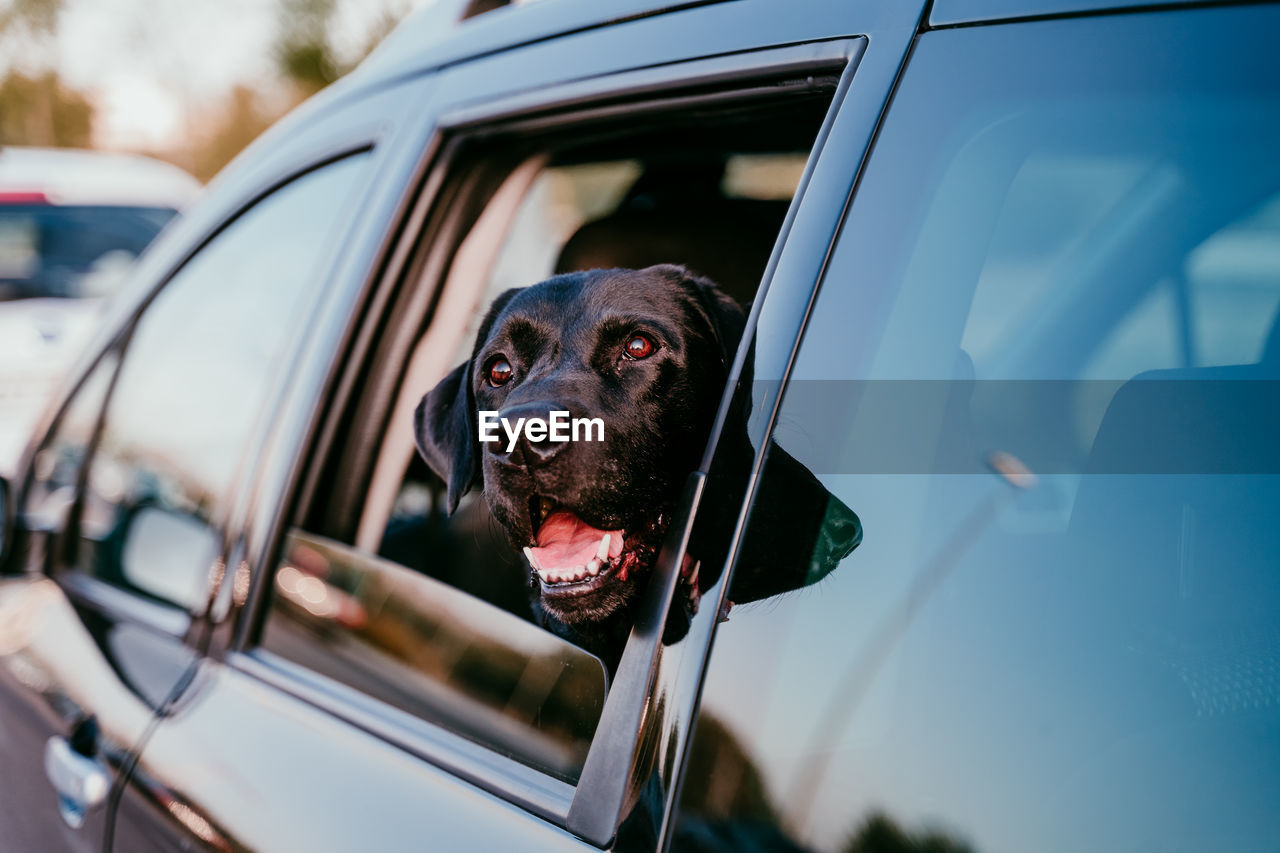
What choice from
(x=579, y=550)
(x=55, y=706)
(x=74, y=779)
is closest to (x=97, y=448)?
(x=55, y=706)

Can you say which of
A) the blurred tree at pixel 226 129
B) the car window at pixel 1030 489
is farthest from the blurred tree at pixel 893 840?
the blurred tree at pixel 226 129

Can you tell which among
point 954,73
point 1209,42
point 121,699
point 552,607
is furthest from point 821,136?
point 121,699

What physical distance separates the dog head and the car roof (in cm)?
696

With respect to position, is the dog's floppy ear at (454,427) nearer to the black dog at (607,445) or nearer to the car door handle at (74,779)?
the black dog at (607,445)

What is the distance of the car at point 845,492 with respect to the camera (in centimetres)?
91

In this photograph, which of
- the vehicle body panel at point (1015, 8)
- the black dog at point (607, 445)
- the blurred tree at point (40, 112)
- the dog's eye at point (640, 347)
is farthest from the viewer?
the blurred tree at point (40, 112)

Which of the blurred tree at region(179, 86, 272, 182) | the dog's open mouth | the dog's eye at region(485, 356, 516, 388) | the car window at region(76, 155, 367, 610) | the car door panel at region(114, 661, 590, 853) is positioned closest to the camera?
the car door panel at region(114, 661, 590, 853)

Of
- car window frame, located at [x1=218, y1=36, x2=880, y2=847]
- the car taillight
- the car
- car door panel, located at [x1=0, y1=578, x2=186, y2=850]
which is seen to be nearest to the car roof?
the car taillight

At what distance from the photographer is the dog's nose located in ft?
4.29

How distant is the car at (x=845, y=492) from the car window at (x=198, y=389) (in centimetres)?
13

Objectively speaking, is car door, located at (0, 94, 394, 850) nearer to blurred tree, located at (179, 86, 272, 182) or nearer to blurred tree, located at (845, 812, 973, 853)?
blurred tree, located at (845, 812, 973, 853)

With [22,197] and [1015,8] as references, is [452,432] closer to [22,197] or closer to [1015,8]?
[1015,8]

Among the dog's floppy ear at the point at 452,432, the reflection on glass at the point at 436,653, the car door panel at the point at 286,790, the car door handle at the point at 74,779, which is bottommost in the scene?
the car door handle at the point at 74,779

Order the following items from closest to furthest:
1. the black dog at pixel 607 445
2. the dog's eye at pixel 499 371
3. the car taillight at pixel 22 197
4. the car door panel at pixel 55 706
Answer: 1. the black dog at pixel 607 445
2. the dog's eye at pixel 499 371
3. the car door panel at pixel 55 706
4. the car taillight at pixel 22 197
